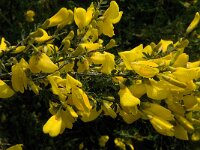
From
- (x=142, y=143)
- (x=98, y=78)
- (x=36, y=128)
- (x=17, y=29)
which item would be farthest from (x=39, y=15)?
(x=98, y=78)

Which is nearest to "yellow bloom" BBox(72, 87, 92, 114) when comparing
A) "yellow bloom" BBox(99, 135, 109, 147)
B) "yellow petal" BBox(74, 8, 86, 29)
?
"yellow petal" BBox(74, 8, 86, 29)

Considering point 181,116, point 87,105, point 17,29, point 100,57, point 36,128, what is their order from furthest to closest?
point 17,29 → point 36,128 → point 181,116 → point 100,57 → point 87,105

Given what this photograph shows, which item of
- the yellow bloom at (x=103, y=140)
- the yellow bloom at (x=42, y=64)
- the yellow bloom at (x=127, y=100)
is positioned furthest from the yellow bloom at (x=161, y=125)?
the yellow bloom at (x=103, y=140)

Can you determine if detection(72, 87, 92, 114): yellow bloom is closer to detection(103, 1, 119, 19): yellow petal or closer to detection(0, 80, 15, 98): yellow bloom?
detection(0, 80, 15, 98): yellow bloom

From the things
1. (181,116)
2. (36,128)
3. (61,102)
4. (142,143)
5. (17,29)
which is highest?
(61,102)

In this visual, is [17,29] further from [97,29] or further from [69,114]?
[69,114]

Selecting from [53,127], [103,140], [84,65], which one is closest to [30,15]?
[103,140]
